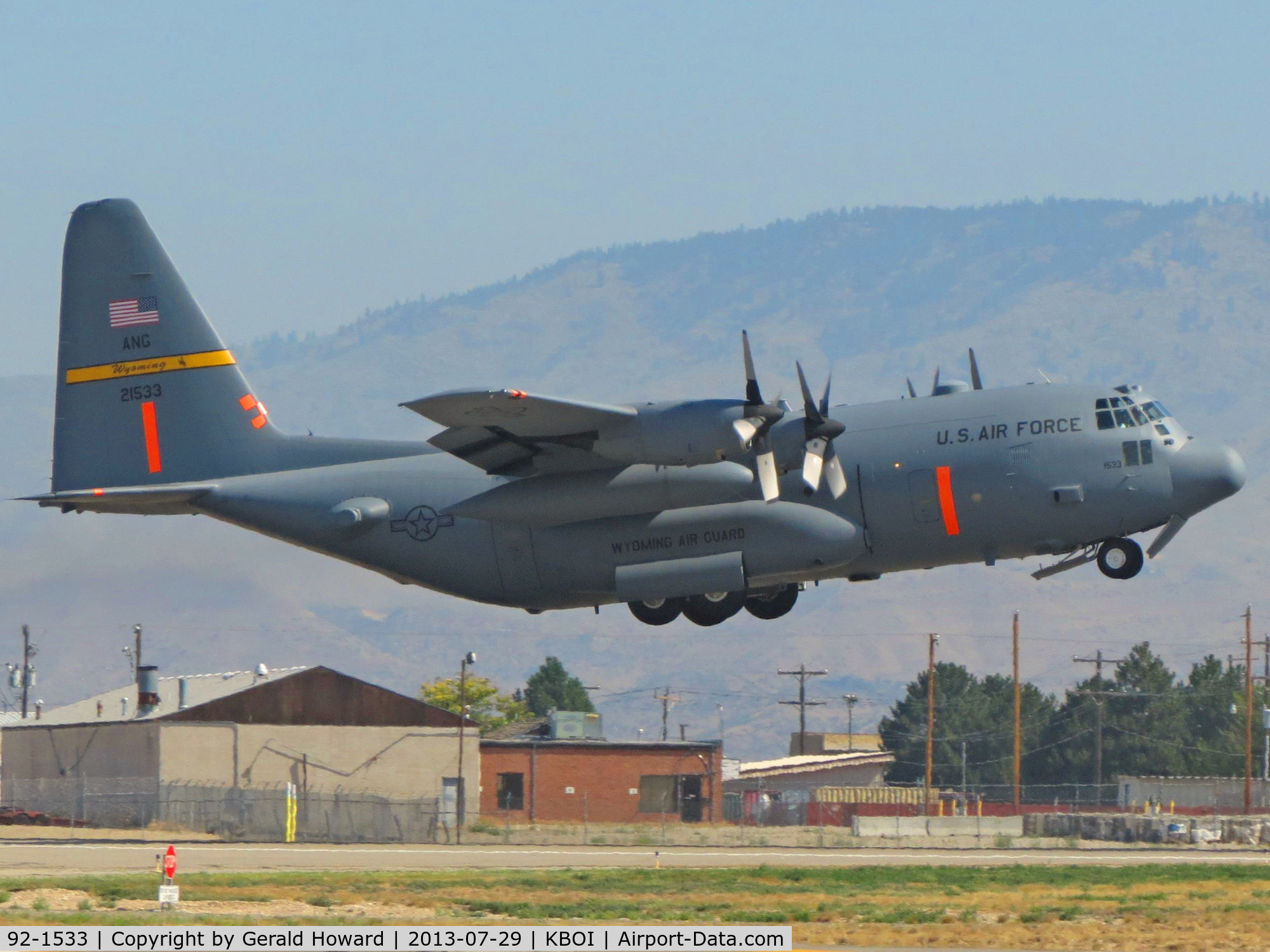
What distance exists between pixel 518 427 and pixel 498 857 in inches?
861

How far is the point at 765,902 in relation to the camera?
131 feet

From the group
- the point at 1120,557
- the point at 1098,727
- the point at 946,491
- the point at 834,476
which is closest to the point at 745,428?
the point at 834,476

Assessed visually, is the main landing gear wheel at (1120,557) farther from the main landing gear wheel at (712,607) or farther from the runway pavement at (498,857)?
the runway pavement at (498,857)

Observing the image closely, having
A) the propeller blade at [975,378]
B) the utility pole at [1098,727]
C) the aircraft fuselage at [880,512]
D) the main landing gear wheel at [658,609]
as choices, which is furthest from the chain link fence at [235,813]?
the utility pole at [1098,727]

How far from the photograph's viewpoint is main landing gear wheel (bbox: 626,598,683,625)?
38656 mm

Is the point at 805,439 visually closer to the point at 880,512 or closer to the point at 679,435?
the point at 880,512

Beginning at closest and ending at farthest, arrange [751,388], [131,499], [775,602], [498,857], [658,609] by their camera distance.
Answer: [751,388] → [658,609] → [131,499] → [775,602] → [498,857]

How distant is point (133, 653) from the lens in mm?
128625

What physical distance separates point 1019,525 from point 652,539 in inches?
286

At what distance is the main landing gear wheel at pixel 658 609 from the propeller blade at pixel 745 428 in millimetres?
4726

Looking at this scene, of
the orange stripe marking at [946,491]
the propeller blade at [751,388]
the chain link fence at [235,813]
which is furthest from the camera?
the chain link fence at [235,813]

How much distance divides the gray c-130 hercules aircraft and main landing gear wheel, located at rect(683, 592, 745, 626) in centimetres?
4

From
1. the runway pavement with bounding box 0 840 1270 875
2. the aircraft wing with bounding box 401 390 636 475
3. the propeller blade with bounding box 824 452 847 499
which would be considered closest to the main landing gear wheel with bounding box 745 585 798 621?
the propeller blade with bounding box 824 452 847 499

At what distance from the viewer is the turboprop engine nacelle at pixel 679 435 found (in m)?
34.8
